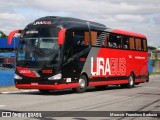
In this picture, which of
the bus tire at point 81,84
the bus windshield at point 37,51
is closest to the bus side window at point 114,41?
the bus tire at point 81,84

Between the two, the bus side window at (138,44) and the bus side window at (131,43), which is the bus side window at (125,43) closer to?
the bus side window at (131,43)

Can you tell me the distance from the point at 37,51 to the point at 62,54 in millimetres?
1218

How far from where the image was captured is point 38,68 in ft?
63.3

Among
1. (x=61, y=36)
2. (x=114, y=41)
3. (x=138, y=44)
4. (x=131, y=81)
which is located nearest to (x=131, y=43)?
(x=138, y=44)

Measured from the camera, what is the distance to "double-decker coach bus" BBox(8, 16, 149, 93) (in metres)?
19.2

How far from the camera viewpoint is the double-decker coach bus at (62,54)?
63.0 ft

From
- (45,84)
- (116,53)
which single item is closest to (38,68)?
(45,84)

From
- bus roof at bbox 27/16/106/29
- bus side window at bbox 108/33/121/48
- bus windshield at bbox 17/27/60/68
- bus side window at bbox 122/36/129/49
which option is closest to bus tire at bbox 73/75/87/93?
bus windshield at bbox 17/27/60/68

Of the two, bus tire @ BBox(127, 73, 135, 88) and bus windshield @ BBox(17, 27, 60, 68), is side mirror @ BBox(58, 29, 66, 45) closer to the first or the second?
bus windshield @ BBox(17, 27, 60, 68)

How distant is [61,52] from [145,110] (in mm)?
6580

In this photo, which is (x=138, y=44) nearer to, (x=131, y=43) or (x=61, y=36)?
(x=131, y=43)

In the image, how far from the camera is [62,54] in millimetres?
19250

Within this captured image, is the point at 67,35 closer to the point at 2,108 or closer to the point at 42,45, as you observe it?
the point at 42,45

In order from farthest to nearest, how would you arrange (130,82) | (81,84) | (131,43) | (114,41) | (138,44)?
(138,44), (130,82), (131,43), (114,41), (81,84)
